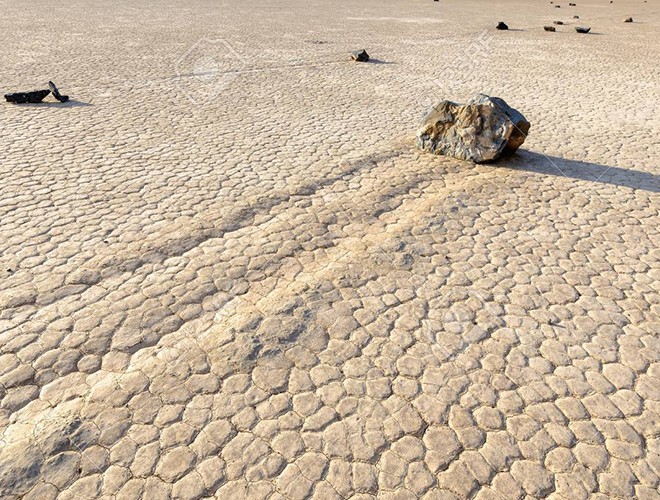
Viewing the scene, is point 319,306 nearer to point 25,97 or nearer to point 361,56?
point 25,97

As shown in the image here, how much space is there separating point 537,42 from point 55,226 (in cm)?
1546

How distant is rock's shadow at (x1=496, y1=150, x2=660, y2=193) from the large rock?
9.5 inches

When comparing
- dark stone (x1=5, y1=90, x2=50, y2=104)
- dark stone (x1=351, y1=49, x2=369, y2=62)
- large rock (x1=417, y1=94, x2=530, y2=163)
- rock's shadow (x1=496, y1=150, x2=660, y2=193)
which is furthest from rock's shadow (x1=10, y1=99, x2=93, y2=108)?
rock's shadow (x1=496, y1=150, x2=660, y2=193)

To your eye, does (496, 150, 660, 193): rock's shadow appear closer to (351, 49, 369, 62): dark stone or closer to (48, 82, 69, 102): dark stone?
(351, 49, 369, 62): dark stone

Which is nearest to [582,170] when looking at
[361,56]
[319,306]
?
[319,306]

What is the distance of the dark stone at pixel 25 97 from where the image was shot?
26.5 ft

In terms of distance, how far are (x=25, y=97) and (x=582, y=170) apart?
27.7ft

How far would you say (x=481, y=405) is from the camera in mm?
2941

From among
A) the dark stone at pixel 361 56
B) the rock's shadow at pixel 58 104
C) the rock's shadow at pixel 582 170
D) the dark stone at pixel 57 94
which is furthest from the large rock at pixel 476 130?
the dark stone at pixel 361 56

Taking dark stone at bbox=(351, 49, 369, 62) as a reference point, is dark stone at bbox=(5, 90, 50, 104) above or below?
above

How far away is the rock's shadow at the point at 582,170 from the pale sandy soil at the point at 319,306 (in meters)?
0.04

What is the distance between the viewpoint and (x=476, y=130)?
6.27 m

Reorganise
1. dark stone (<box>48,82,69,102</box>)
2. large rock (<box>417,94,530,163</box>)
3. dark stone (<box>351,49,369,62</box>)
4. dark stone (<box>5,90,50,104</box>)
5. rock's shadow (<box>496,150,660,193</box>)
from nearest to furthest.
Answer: rock's shadow (<box>496,150,660,193</box>), large rock (<box>417,94,530,163</box>), dark stone (<box>5,90,50,104</box>), dark stone (<box>48,82,69,102</box>), dark stone (<box>351,49,369,62</box>)

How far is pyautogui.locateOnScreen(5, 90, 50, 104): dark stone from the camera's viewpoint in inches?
317
